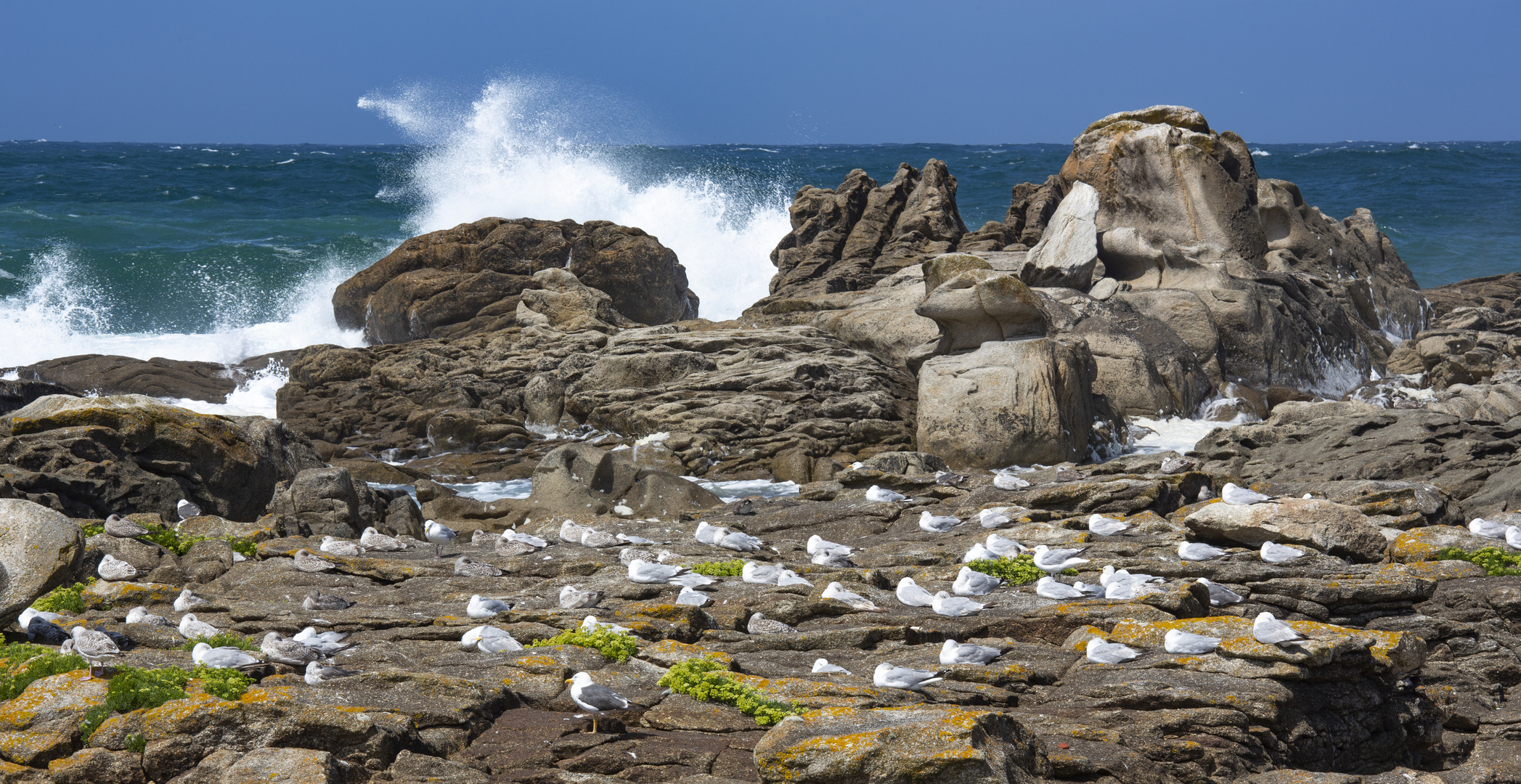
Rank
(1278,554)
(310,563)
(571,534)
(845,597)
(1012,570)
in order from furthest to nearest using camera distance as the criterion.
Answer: (571,534) → (310,563) → (1012,570) → (1278,554) → (845,597)

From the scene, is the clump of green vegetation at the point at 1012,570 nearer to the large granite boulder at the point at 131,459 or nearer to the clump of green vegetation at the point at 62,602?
the clump of green vegetation at the point at 62,602

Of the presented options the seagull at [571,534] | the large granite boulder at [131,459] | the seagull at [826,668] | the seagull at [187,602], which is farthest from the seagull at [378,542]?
the seagull at [826,668]

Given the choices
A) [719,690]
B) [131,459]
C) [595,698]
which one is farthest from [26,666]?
[131,459]

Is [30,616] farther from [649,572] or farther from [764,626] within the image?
[764,626]

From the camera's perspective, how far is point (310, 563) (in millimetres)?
10352

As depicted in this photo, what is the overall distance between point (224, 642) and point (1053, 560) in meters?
6.75

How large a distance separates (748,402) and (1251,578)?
1207cm

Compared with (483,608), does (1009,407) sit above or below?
below

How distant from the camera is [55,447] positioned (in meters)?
13.0

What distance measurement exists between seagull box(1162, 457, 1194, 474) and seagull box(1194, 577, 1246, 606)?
5.31 meters

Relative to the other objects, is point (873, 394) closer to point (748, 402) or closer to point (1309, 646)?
point (748, 402)

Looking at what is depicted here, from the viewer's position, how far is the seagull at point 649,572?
9547 millimetres

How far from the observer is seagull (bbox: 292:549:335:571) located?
10297mm

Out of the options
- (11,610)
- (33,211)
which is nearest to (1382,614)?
(11,610)
